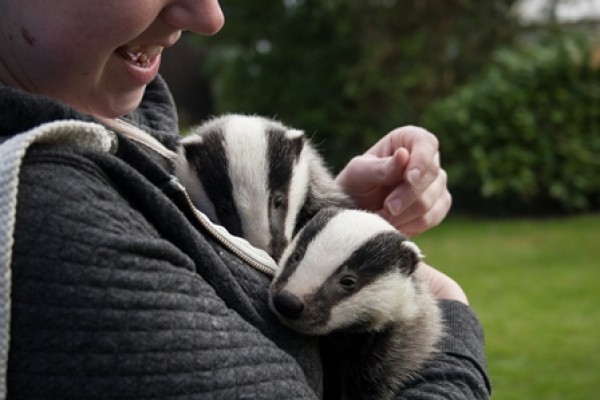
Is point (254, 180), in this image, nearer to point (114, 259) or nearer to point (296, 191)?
point (296, 191)

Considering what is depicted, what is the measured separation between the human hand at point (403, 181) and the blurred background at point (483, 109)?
3.68 metres

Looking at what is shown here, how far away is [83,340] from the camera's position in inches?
50.4

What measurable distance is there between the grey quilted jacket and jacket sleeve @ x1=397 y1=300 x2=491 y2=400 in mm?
484

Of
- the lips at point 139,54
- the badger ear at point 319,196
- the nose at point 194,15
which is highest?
the nose at point 194,15

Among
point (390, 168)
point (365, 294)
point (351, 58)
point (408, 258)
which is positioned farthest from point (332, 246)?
point (351, 58)

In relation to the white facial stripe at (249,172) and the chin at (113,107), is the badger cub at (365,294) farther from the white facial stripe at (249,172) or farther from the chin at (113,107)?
the chin at (113,107)

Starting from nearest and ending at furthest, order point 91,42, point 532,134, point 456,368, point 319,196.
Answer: point 91,42 < point 456,368 < point 319,196 < point 532,134

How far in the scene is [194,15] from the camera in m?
1.76

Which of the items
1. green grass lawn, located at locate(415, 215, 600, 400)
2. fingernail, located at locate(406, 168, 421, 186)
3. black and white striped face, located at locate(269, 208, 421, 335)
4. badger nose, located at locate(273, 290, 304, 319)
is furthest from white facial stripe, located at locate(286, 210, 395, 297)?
green grass lawn, located at locate(415, 215, 600, 400)

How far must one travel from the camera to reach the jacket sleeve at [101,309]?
127cm

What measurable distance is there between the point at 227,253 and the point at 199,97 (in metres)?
19.6

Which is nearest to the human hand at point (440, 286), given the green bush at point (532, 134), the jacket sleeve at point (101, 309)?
the jacket sleeve at point (101, 309)

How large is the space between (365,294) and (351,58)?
11213 millimetres

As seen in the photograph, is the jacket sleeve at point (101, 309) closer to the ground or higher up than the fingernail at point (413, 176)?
higher up
